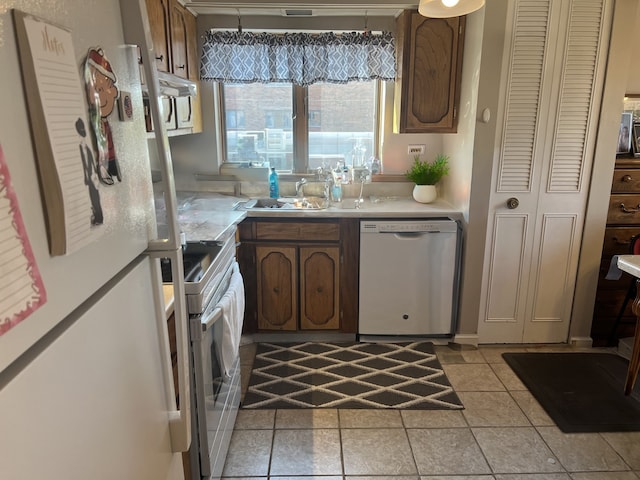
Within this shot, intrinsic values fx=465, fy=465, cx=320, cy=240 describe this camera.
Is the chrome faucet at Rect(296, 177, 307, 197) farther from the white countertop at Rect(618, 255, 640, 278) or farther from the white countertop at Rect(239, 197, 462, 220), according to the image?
the white countertop at Rect(618, 255, 640, 278)

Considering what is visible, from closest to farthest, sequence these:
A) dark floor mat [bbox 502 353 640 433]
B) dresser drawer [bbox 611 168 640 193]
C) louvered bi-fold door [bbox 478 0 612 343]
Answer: dark floor mat [bbox 502 353 640 433] < louvered bi-fold door [bbox 478 0 612 343] < dresser drawer [bbox 611 168 640 193]

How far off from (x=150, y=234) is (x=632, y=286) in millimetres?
3098

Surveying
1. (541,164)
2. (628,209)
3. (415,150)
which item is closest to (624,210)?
(628,209)

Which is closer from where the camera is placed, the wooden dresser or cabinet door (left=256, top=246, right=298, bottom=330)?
the wooden dresser

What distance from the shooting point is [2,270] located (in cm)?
52

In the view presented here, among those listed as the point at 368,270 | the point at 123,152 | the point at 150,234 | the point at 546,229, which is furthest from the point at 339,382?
the point at 123,152

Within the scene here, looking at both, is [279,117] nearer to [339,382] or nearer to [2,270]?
[339,382]

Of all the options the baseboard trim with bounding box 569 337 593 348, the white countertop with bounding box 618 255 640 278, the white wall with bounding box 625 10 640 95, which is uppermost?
the white wall with bounding box 625 10 640 95

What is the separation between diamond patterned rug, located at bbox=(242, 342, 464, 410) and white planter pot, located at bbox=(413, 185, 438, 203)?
100 cm

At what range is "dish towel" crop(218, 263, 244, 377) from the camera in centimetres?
190

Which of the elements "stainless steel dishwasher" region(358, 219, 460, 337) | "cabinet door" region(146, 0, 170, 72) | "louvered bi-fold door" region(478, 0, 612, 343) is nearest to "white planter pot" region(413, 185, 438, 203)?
"stainless steel dishwasher" region(358, 219, 460, 337)

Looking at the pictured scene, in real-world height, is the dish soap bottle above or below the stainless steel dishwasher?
above

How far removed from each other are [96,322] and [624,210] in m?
3.19

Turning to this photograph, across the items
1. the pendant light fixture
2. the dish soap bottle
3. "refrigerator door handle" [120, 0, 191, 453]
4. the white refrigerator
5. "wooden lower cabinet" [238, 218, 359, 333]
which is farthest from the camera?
the dish soap bottle
